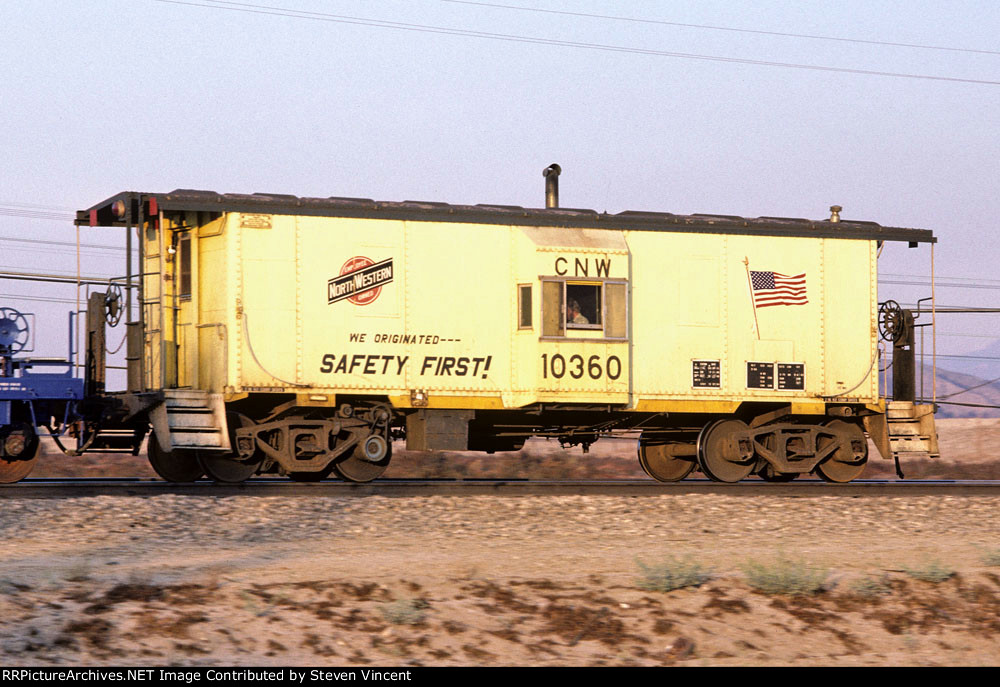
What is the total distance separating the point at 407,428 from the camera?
1579cm

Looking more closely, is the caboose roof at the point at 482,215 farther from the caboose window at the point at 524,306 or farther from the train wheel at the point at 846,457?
the train wheel at the point at 846,457

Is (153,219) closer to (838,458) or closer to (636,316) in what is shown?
(636,316)

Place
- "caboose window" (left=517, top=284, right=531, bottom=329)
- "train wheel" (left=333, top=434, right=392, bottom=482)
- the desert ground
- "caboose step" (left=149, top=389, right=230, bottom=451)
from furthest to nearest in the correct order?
"caboose window" (left=517, top=284, right=531, bottom=329), "train wheel" (left=333, top=434, right=392, bottom=482), "caboose step" (left=149, top=389, right=230, bottom=451), the desert ground

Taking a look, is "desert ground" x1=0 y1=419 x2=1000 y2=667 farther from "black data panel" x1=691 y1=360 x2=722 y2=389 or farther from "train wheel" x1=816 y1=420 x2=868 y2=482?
"train wheel" x1=816 y1=420 x2=868 y2=482

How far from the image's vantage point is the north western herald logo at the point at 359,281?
15117 millimetres

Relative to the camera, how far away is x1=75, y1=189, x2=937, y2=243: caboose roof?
49.1 ft

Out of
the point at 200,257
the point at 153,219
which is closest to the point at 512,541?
the point at 200,257

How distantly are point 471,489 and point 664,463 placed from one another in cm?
433

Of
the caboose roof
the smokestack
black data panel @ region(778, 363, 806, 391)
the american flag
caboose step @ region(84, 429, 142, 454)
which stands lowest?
caboose step @ region(84, 429, 142, 454)

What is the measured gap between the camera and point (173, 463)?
615 inches

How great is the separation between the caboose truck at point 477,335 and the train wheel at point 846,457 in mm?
42

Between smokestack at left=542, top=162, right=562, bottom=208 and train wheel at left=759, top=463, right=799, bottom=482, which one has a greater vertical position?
smokestack at left=542, top=162, right=562, bottom=208

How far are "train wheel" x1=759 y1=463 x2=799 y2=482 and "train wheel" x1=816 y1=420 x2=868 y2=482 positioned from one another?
0.45m

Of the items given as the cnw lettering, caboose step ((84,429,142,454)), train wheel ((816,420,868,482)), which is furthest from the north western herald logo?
train wheel ((816,420,868,482))
